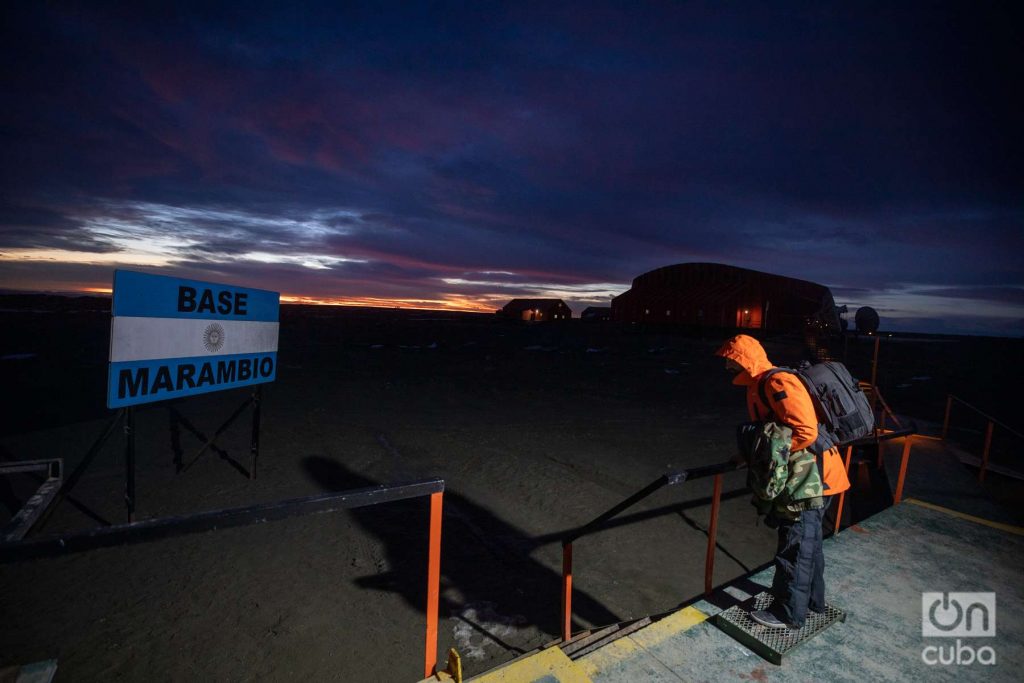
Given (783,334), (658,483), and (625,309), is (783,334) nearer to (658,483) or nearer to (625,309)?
(625,309)

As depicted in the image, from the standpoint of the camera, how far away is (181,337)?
5.05 meters

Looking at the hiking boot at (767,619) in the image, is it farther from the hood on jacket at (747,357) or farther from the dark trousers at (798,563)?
the hood on jacket at (747,357)

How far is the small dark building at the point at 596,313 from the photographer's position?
6072cm

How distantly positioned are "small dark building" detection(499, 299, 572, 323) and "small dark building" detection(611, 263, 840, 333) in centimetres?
2365

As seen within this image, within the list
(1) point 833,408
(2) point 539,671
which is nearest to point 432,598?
(2) point 539,671

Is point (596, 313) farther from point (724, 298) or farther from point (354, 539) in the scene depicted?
point (354, 539)

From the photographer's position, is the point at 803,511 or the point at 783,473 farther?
the point at 803,511

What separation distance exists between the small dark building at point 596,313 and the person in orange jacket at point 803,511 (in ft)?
189

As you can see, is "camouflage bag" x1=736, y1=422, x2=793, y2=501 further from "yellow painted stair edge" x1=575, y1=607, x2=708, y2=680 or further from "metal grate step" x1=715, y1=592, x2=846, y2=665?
"yellow painted stair edge" x1=575, y1=607, x2=708, y2=680

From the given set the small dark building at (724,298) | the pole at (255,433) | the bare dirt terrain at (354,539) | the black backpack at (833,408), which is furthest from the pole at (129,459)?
the small dark building at (724,298)

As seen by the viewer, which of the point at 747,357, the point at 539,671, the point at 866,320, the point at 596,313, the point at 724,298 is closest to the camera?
the point at 539,671

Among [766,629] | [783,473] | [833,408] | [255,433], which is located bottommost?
[255,433]

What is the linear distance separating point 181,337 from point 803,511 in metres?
5.82

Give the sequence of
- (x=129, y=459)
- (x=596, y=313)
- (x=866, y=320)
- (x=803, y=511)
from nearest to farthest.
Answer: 1. (x=803, y=511)
2. (x=129, y=459)
3. (x=866, y=320)
4. (x=596, y=313)
